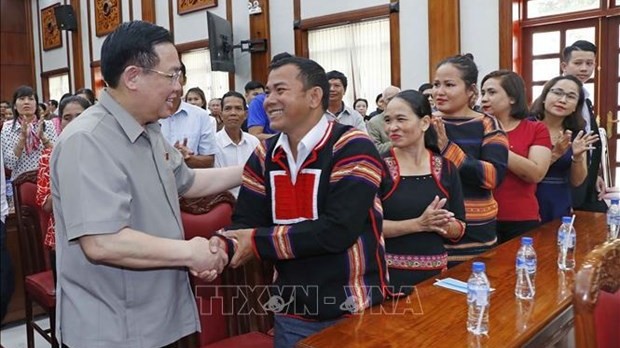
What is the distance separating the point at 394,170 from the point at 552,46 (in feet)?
15.2

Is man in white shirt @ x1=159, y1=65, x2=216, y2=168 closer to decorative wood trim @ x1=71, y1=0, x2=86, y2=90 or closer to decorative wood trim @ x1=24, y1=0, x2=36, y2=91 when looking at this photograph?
decorative wood trim @ x1=71, y1=0, x2=86, y2=90

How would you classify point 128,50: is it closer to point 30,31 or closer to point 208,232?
Answer: point 208,232

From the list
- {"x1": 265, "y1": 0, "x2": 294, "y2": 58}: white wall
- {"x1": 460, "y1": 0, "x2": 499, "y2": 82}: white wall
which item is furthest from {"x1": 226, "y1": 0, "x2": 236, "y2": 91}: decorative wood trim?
{"x1": 460, "y1": 0, "x2": 499, "y2": 82}: white wall

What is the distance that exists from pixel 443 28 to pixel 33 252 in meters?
4.68

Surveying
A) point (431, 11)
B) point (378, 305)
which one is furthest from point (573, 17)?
point (378, 305)

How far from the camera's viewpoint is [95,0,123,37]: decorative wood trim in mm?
10336

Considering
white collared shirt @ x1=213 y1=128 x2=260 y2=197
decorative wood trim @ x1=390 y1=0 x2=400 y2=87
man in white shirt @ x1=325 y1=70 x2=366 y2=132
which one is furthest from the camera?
decorative wood trim @ x1=390 y1=0 x2=400 y2=87

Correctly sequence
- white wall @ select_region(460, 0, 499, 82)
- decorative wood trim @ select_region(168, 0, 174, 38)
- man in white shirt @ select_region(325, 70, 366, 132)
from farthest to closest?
decorative wood trim @ select_region(168, 0, 174, 38)
white wall @ select_region(460, 0, 499, 82)
man in white shirt @ select_region(325, 70, 366, 132)

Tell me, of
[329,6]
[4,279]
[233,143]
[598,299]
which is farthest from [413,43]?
[4,279]

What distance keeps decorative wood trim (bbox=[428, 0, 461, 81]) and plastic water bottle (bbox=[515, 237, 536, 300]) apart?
4497mm

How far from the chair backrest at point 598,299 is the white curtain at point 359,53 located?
5.90 metres

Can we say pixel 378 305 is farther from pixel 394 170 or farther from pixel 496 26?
pixel 496 26

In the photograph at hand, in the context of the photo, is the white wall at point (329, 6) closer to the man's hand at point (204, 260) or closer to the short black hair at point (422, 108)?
the short black hair at point (422, 108)

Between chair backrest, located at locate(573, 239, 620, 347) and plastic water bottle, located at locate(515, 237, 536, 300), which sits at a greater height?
chair backrest, located at locate(573, 239, 620, 347)
